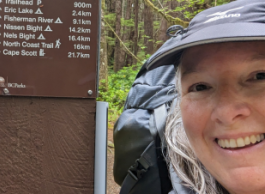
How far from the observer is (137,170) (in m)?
1.45

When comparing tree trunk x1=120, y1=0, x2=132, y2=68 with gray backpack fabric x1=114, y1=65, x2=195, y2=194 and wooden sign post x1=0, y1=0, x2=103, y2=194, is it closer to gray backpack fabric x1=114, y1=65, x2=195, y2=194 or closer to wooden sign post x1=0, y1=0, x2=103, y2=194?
gray backpack fabric x1=114, y1=65, x2=195, y2=194

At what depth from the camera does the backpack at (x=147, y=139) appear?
1.46m

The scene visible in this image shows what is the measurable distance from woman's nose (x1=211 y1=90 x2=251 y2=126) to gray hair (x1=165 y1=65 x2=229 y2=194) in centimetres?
31

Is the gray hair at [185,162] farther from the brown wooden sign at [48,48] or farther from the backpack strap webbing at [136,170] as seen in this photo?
the brown wooden sign at [48,48]

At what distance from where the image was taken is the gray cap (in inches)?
33.1

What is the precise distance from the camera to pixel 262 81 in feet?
3.20

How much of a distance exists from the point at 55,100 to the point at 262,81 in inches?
37.0

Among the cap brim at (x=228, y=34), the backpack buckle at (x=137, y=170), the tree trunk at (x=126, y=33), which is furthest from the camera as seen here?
the tree trunk at (x=126, y=33)

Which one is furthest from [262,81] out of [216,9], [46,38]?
[46,38]

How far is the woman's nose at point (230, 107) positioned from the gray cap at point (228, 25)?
24 centimetres

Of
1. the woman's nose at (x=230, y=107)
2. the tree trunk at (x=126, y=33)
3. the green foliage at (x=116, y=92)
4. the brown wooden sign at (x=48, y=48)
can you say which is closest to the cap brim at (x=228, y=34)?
the woman's nose at (x=230, y=107)

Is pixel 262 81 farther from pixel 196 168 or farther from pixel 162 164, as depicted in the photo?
pixel 162 164

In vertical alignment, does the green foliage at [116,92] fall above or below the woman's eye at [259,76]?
below

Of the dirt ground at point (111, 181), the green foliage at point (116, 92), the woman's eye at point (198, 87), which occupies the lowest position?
the dirt ground at point (111, 181)
